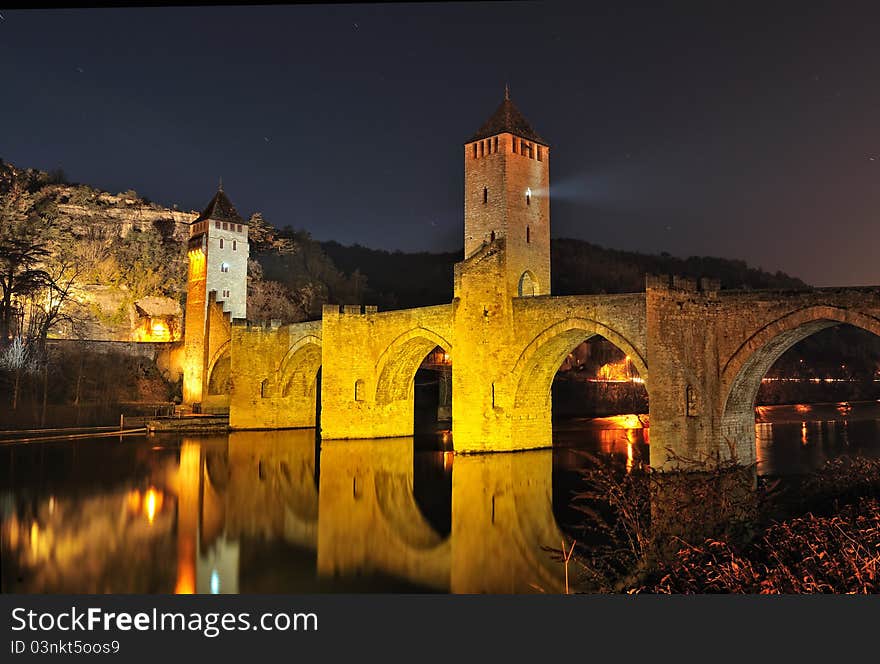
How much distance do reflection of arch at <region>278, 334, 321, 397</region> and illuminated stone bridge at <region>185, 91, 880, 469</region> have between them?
6 centimetres

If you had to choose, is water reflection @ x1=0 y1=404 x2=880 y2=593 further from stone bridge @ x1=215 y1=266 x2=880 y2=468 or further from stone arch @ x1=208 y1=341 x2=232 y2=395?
stone arch @ x1=208 y1=341 x2=232 y2=395

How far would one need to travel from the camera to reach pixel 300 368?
28031 millimetres

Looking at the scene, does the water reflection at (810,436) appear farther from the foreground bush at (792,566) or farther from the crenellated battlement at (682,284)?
the foreground bush at (792,566)

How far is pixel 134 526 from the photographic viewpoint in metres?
11.3

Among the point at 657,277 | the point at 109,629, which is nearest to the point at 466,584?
the point at 109,629

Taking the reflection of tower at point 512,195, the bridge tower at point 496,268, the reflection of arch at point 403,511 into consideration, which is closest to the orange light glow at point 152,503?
the reflection of arch at point 403,511

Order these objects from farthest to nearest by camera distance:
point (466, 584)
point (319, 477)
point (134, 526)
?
point (319, 477)
point (134, 526)
point (466, 584)

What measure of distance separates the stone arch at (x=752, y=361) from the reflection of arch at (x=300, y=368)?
16495 millimetres

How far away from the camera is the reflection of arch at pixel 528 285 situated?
21.5 meters

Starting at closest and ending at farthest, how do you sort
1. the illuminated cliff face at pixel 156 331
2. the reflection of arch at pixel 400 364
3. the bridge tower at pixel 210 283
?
1. the reflection of arch at pixel 400 364
2. the bridge tower at pixel 210 283
3. the illuminated cliff face at pixel 156 331

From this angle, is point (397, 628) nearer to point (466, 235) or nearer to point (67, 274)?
point (466, 235)

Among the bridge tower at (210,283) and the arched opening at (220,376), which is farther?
the bridge tower at (210,283)

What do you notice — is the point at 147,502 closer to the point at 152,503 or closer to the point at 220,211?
the point at 152,503

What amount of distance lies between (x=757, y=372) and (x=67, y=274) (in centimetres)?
3859
